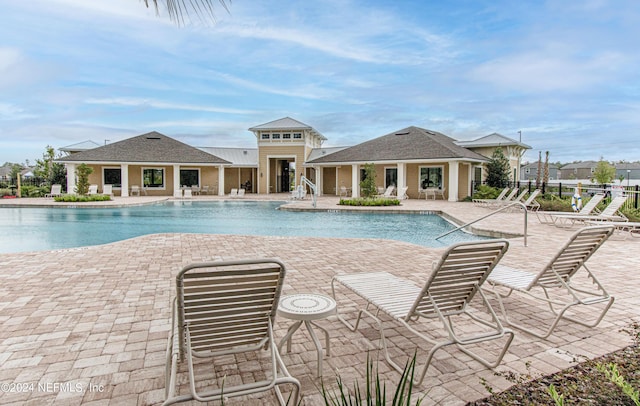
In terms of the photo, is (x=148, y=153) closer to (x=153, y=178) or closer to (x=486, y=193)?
(x=153, y=178)

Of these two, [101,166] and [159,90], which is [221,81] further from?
[101,166]

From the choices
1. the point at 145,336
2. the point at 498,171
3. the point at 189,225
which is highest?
the point at 498,171

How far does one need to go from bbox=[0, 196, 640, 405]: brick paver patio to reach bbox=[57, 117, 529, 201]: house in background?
55.3 ft

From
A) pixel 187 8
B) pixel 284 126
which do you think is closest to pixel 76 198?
pixel 284 126

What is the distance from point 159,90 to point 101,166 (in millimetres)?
7148

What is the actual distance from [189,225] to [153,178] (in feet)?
54.1

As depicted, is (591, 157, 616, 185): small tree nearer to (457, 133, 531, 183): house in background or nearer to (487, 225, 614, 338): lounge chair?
(457, 133, 531, 183): house in background

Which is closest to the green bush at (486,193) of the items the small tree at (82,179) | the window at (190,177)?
the window at (190,177)

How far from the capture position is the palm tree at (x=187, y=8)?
1958 mm

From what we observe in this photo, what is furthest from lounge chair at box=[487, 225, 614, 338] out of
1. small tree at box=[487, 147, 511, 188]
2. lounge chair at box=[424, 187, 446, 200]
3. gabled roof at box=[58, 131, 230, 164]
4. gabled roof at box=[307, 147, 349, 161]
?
gabled roof at box=[307, 147, 349, 161]

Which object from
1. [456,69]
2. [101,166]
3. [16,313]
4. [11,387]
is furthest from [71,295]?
[101,166]

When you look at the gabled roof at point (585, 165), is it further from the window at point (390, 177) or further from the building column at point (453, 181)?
the building column at point (453, 181)

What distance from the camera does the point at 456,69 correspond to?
2238cm

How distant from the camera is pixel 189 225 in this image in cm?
1334
